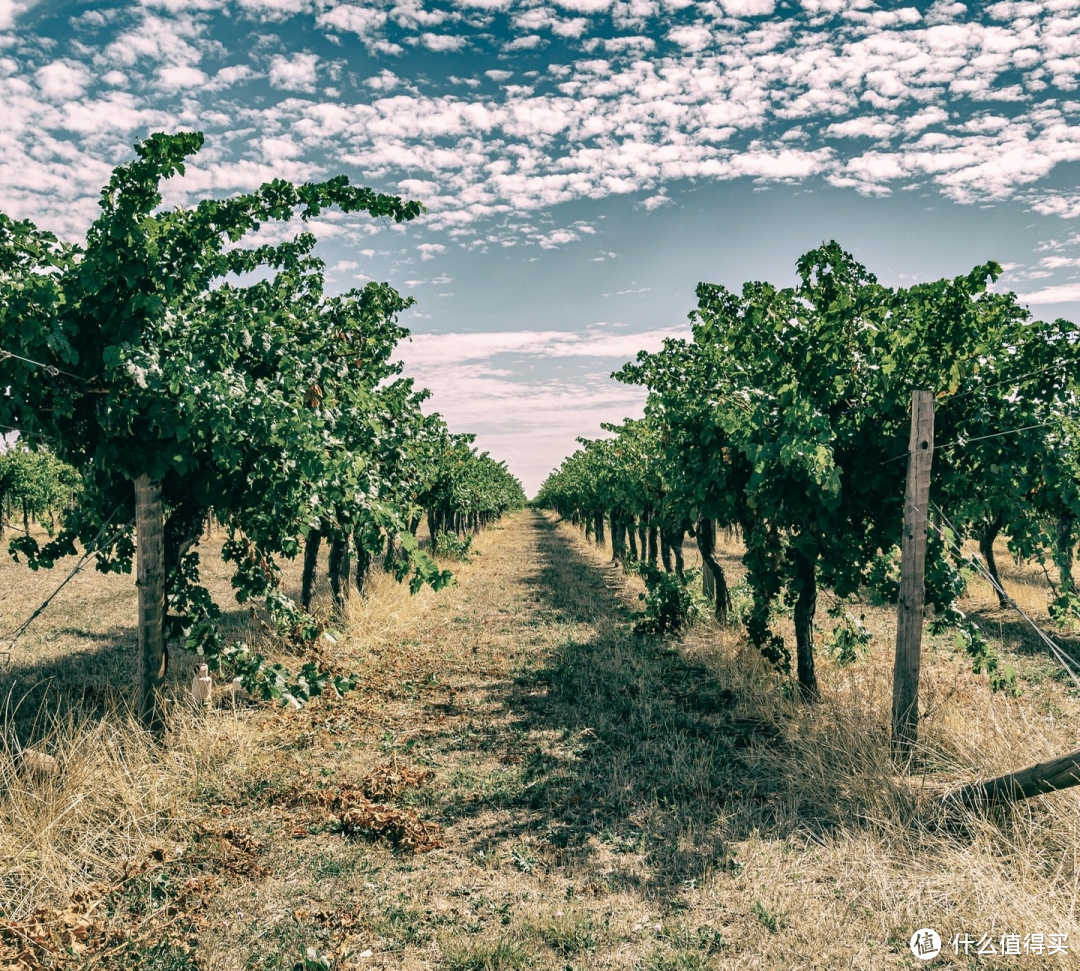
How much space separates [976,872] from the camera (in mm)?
3775

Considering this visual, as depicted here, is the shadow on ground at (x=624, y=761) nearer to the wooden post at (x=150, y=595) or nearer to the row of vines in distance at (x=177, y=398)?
Result: the row of vines in distance at (x=177, y=398)

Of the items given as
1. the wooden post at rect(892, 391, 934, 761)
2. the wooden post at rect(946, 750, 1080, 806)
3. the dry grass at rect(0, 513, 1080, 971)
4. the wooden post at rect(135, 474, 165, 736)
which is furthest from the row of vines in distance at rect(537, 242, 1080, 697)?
the wooden post at rect(135, 474, 165, 736)

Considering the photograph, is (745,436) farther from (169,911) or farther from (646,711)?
(169,911)

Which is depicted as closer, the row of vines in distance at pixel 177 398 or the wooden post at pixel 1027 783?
the wooden post at pixel 1027 783

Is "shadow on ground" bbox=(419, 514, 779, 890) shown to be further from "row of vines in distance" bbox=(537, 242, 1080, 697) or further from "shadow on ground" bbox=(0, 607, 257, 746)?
"shadow on ground" bbox=(0, 607, 257, 746)

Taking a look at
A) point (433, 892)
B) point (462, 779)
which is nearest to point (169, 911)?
point (433, 892)

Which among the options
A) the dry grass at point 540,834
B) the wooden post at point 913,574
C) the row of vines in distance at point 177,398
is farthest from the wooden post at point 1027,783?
the row of vines in distance at point 177,398

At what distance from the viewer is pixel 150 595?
5.63 metres

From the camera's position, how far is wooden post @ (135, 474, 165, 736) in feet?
18.3

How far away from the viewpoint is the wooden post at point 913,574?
214 inches

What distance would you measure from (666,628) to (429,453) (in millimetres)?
7601

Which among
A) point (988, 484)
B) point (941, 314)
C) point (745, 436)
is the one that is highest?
point (941, 314)

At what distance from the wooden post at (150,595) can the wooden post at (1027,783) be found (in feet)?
19.9

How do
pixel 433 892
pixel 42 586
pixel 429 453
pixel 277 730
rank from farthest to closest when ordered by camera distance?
pixel 42 586 < pixel 429 453 < pixel 277 730 < pixel 433 892
